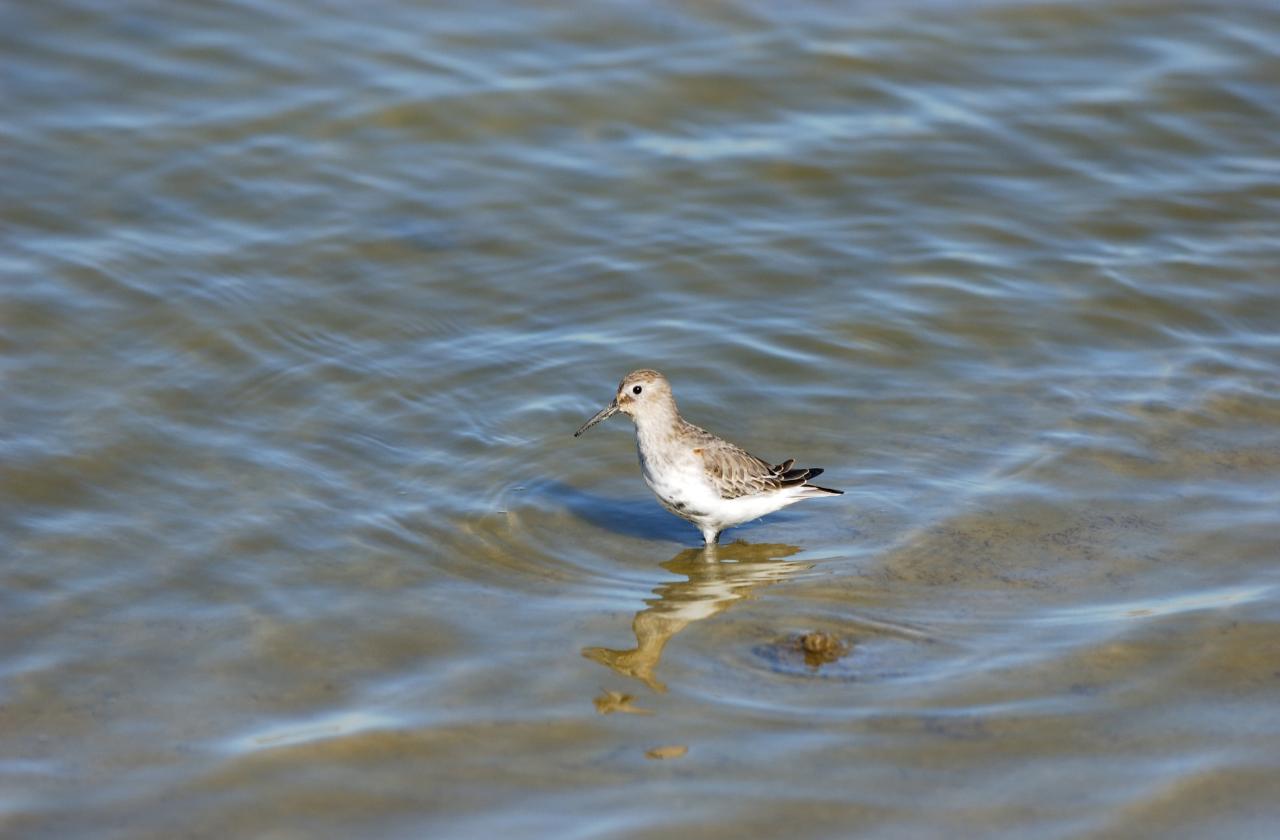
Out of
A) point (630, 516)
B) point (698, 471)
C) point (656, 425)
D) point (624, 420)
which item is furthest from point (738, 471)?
point (624, 420)

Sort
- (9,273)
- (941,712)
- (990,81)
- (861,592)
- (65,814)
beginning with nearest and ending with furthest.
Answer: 1. (65,814)
2. (941,712)
3. (861,592)
4. (9,273)
5. (990,81)

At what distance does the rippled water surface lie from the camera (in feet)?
24.2

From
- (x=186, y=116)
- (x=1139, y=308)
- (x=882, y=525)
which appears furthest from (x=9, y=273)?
(x=1139, y=308)

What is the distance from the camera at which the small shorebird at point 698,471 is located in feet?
32.0

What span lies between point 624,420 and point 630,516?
152 cm

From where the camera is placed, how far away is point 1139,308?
12836 mm

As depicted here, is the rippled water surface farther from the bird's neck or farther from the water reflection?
the bird's neck

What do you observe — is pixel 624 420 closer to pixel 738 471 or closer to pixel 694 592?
pixel 738 471

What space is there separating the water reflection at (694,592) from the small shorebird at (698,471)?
24 centimetres

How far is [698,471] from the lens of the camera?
31.9 feet

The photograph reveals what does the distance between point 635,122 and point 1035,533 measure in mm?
7458

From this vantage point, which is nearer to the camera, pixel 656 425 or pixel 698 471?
pixel 698 471

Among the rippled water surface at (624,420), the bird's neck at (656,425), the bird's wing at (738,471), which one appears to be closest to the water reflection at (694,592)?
the rippled water surface at (624,420)

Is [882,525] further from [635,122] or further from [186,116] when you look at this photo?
[186,116]
